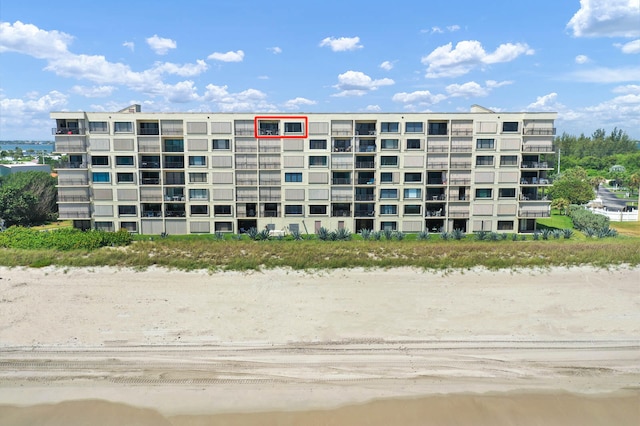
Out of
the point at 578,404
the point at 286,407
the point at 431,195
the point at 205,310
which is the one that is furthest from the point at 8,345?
the point at 431,195

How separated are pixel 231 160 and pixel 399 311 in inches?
1342

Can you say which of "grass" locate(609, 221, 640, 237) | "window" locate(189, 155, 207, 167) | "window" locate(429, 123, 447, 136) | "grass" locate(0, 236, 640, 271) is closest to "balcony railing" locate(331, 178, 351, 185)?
"window" locate(429, 123, 447, 136)

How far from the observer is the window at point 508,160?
180ft

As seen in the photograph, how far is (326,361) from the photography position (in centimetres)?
2058

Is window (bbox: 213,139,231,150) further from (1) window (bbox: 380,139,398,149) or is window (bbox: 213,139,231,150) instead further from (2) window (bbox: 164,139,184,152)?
(1) window (bbox: 380,139,398,149)

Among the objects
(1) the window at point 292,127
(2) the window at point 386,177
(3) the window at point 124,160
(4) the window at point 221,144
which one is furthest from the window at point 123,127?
(2) the window at point 386,177

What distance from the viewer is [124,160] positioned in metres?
54.0

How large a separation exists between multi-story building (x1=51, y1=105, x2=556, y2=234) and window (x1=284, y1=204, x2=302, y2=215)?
0.39 ft

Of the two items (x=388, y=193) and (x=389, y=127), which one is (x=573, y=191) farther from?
(x=389, y=127)

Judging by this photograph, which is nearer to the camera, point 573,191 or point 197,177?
point 197,177

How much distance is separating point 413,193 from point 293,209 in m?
14.5

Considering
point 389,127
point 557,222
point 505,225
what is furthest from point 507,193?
point 389,127

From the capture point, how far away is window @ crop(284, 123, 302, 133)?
177 ft

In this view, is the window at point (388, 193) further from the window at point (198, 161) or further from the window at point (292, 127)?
the window at point (198, 161)
